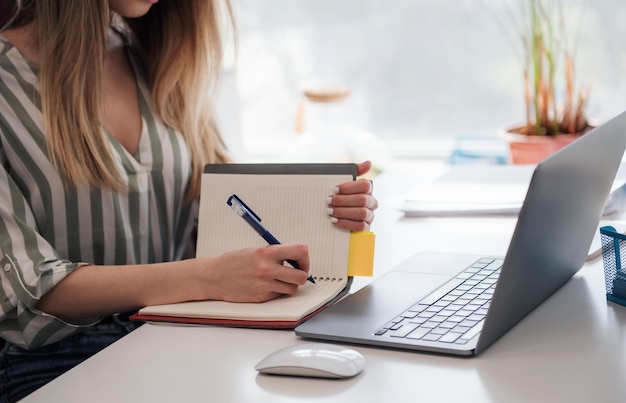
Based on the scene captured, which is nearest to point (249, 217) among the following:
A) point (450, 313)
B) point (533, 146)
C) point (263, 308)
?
point (263, 308)

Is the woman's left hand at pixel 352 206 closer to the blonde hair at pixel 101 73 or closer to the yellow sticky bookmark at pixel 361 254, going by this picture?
the yellow sticky bookmark at pixel 361 254

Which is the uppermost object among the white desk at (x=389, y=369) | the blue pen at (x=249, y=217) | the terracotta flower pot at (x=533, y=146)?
the terracotta flower pot at (x=533, y=146)

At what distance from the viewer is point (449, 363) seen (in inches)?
31.4

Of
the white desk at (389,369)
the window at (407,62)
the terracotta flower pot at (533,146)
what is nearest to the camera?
the white desk at (389,369)

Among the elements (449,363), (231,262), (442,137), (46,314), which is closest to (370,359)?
(449,363)

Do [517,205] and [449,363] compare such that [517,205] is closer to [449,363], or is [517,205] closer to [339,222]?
[339,222]

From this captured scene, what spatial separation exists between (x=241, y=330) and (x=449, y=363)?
9.7 inches

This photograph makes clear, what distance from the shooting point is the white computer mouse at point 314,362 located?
2.52 ft

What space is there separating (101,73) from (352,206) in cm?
47

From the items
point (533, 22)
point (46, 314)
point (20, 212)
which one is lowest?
point (46, 314)

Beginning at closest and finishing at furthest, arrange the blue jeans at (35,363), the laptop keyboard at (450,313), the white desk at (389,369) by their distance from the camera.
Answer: the white desk at (389,369) → the laptop keyboard at (450,313) → the blue jeans at (35,363)

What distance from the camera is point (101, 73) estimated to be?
4.16 ft

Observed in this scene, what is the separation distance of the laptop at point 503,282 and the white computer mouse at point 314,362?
63 millimetres

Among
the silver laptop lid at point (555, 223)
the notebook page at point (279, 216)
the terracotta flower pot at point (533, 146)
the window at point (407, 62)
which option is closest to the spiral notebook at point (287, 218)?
the notebook page at point (279, 216)
